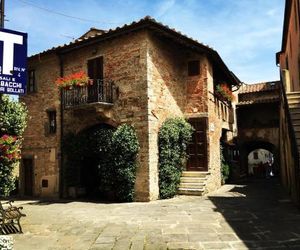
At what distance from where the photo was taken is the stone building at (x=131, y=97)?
13.2 meters

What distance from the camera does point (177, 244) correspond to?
670cm

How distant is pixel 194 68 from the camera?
52.1 feet

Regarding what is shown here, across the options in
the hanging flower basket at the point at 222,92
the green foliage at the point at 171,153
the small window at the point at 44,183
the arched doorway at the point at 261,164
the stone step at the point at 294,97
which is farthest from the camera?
the arched doorway at the point at 261,164

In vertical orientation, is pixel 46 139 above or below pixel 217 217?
above

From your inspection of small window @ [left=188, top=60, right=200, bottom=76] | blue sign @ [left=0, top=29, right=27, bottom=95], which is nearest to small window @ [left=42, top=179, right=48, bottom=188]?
small window @ [left=188, top=60, right=200, bottom=76]

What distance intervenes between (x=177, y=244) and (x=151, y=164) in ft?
20.8

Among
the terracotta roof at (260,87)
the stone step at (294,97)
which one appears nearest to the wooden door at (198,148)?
the stone step at (294,97)

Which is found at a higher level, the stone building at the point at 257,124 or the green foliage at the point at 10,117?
Result: the stone building at the point at 257,124

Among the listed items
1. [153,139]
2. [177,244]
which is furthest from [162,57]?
[177,244]

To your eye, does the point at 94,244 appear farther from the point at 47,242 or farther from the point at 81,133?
the point at 81,133

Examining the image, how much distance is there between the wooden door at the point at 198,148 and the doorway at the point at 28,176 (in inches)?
308

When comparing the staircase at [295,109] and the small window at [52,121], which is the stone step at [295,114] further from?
the small window at [52,121]

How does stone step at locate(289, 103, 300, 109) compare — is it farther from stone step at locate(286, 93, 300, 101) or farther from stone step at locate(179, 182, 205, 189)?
stone step at locate(179, 182, 205, 189)

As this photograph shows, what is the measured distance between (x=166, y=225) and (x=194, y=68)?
915 cm
